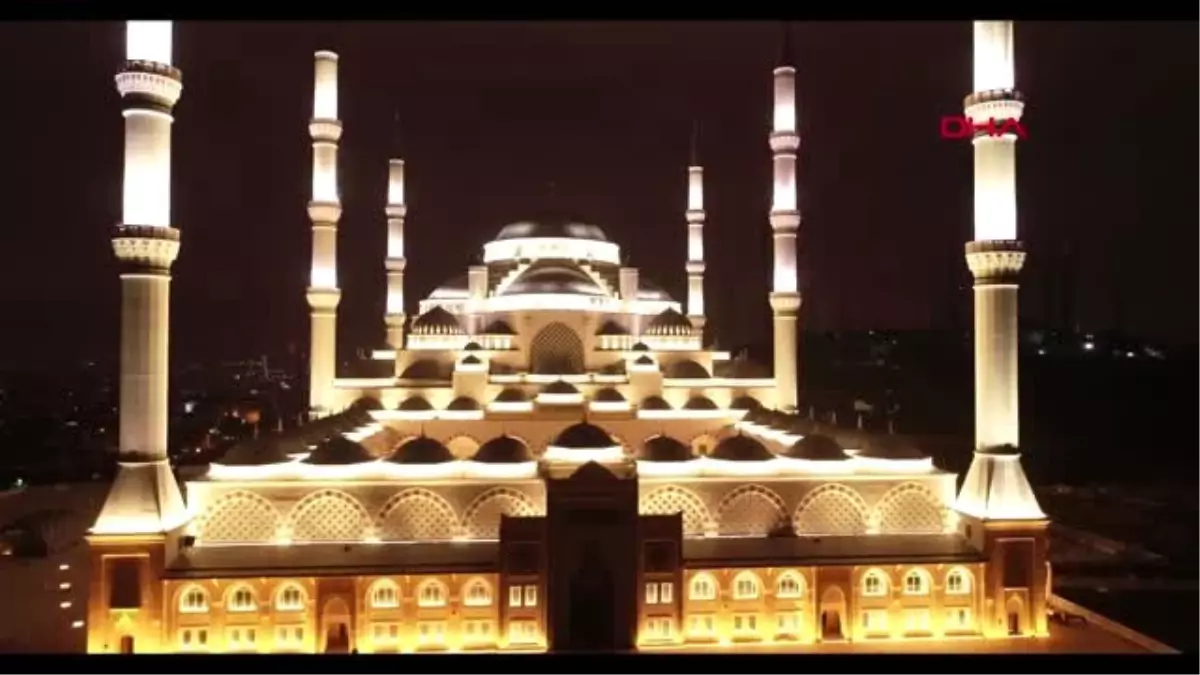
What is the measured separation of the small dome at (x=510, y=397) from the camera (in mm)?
15742

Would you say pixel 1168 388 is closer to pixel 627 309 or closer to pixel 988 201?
pixel 627 309

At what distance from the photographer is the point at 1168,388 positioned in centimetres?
3484

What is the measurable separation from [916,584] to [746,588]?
2.04 metres

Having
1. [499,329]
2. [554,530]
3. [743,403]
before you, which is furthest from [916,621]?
A: [499,329]

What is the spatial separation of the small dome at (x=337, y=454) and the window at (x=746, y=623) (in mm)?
5090

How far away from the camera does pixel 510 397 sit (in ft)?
52.3

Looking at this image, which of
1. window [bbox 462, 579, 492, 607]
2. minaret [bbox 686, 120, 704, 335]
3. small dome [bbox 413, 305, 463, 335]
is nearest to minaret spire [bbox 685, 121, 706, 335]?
minaret [bbox 686, 120, 704, 335]

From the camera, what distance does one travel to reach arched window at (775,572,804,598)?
10.5 meters

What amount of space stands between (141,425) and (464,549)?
3945 mm

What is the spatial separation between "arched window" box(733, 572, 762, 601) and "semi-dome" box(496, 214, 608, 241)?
13647 millimetres

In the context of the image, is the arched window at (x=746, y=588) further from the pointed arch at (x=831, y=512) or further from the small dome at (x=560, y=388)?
the small dome at (x=560, y=388)
